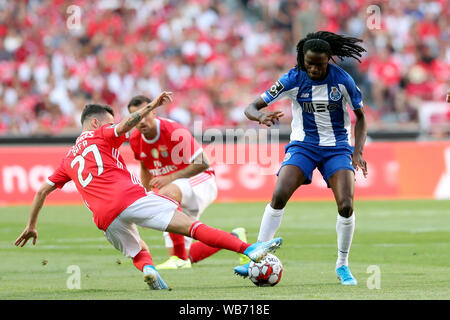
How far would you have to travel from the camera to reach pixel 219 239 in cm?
765

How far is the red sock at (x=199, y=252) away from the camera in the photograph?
1034 cm

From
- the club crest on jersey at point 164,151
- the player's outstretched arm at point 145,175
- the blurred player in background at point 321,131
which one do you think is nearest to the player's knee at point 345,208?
the blurred player in background at point 321,131

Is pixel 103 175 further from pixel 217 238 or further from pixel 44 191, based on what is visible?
pixel 217 238

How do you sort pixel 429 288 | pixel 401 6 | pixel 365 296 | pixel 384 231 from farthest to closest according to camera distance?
pixel 401 6
pixel 384 231
pixel 429 288
pixel 365 296

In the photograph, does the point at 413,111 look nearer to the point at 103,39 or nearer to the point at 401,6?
the point at 401,6

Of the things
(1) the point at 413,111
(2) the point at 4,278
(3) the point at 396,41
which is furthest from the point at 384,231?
(3) the point at 396,41

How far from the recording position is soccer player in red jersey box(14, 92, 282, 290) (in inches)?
303

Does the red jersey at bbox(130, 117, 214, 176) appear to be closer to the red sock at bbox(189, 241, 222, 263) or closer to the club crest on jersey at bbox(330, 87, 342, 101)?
the red sock at bbox(189, 241, 222, 263)

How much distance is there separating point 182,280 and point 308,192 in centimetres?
1134

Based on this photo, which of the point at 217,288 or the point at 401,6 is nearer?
the point at 217,288

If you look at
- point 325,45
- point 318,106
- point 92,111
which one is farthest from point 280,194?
point 92,111

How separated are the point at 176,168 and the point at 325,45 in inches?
116

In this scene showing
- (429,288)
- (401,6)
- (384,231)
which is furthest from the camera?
(401,6)

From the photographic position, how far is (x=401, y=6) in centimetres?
2558
